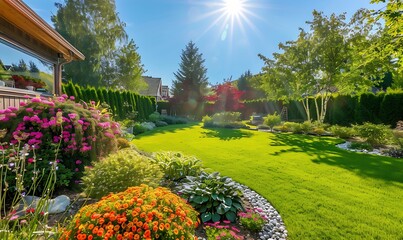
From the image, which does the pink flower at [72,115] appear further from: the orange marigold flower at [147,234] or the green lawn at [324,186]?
the green lawn at [324,186]

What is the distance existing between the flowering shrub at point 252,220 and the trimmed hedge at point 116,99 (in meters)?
9.74

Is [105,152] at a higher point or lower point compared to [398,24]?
lower

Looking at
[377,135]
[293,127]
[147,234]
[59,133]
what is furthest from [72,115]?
[293,127]

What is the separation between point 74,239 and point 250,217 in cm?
214

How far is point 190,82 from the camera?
2834cm

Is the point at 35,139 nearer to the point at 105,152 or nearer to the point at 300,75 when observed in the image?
the point at 105,152

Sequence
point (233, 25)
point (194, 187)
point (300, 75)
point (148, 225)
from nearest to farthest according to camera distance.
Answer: point (148, 225) < point (194, 187) < point (233, 25) < point (300, 75)

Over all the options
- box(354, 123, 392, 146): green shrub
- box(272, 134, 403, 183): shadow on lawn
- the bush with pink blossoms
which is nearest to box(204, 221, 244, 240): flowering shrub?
the bush with pink blossoms

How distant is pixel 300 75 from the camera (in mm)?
14906

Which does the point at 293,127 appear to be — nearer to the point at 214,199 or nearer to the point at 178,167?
the point at 178,167

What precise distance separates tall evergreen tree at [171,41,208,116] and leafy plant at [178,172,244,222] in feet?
77.9

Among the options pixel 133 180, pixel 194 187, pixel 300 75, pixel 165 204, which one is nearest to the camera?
pixel 165 204

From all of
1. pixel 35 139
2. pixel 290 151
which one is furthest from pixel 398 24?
pixel 35 139

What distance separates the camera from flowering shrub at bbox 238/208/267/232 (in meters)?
2.81
